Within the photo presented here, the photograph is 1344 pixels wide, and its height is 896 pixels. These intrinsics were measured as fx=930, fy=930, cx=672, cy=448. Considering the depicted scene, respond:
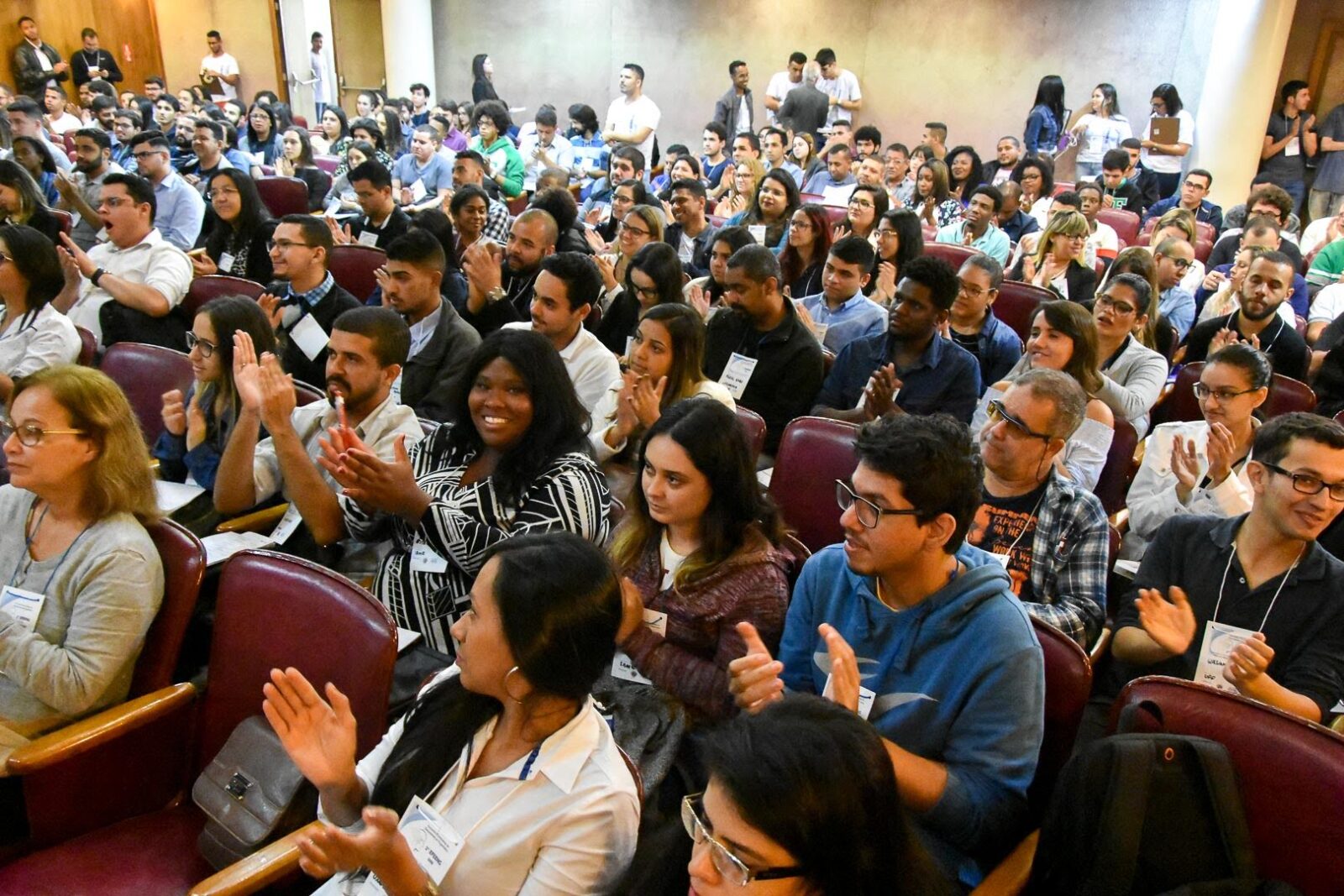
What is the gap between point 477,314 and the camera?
13.9ft

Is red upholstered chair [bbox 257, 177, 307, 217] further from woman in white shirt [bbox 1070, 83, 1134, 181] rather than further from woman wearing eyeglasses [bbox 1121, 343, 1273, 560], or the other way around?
woman in white shirt [bbox 1070, 83, 1134, 181]

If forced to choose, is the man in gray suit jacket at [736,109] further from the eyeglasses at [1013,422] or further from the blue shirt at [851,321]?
the eyeglasses at [1013,422]

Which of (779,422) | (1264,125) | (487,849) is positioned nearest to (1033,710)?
(487,849)

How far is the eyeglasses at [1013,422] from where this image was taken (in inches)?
87.1

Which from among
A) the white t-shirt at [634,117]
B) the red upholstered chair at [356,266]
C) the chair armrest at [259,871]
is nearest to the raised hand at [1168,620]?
the chair armrest at [259,871]

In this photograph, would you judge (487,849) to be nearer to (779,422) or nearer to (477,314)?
(779,422)

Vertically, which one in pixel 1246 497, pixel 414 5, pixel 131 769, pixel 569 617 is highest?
pixel 414 5

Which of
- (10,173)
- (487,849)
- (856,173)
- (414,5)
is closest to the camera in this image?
(487,849)

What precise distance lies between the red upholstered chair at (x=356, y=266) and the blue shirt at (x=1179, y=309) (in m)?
3.98

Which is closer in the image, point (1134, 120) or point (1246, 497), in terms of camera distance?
point (1246, 497)

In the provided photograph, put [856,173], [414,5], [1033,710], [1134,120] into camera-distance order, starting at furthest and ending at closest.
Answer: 1. [414,5]
2. [1134,120]
3. [856,173]
4. [1033,710]

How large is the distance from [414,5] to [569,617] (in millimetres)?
13086

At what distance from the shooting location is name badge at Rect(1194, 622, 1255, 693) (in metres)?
1.96

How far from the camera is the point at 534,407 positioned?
86.7 inches
